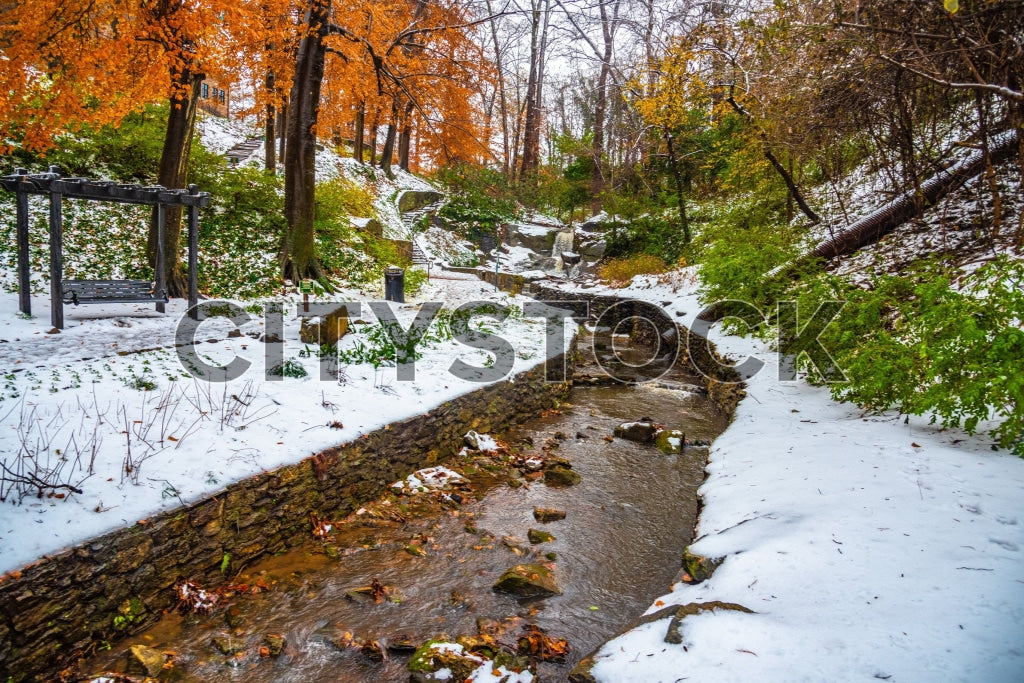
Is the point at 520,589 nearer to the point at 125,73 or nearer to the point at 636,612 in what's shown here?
the point at 636,612

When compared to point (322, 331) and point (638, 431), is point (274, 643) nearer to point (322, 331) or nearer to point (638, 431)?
point (322, 331)

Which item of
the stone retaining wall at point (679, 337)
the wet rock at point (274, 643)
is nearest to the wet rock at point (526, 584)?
the wet rock at point (274, 643)

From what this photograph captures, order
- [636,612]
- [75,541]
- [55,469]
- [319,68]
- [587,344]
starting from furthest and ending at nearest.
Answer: [587,344] → [319,68] → [636,612] → [55,469] → [75,541]

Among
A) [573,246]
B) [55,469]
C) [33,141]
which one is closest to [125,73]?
[33,141]

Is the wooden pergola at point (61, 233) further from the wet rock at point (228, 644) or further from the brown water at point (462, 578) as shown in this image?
the wet rock at point (228, 644)

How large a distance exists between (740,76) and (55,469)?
494 inches

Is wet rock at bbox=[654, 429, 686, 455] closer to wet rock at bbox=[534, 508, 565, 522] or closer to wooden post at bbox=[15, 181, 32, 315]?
wet rock at bbox=[534, 508, 565, 522]

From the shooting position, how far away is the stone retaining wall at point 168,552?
2963 millimetres

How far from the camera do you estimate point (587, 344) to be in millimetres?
13234

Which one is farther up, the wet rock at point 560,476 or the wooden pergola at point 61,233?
the wooden pergola at point 61,233

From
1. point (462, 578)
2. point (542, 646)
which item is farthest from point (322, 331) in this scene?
point (542, 646)

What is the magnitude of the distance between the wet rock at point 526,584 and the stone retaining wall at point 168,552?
1.84m

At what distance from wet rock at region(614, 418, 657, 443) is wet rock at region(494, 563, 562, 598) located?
135 inches

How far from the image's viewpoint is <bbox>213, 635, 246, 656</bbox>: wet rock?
11.0ft
